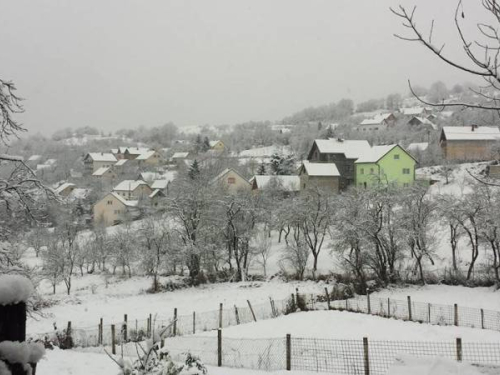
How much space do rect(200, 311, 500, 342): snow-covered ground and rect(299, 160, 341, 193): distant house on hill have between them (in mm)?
35680

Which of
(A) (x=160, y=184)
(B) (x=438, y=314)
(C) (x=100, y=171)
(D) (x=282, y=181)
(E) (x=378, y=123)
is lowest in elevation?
(B) (x=438, y=314)

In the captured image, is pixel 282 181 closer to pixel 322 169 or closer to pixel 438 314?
pixel 322 169

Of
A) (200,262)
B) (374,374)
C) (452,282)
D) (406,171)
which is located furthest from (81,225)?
(374,374)

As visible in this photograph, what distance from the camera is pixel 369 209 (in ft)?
96.3

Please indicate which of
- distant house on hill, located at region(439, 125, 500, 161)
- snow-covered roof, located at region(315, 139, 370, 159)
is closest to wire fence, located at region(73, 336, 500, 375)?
snow-covered roof, located at region(315, 139, 370, 159)

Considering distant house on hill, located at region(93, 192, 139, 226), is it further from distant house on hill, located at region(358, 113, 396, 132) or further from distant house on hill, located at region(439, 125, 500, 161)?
distant house on hill, located at region(358, 113, 396, 132)

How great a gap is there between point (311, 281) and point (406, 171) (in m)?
27.6

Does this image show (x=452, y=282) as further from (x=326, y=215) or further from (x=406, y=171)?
(x=406, y=171)

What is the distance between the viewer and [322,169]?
178 feet

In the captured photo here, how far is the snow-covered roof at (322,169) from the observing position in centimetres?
5353

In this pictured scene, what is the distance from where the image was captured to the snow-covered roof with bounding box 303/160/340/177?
53531 mm

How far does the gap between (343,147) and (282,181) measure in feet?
35.8

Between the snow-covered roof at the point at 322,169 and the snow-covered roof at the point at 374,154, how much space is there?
3.52 meters

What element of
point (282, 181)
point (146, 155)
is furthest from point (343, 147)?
point (146, 155)
